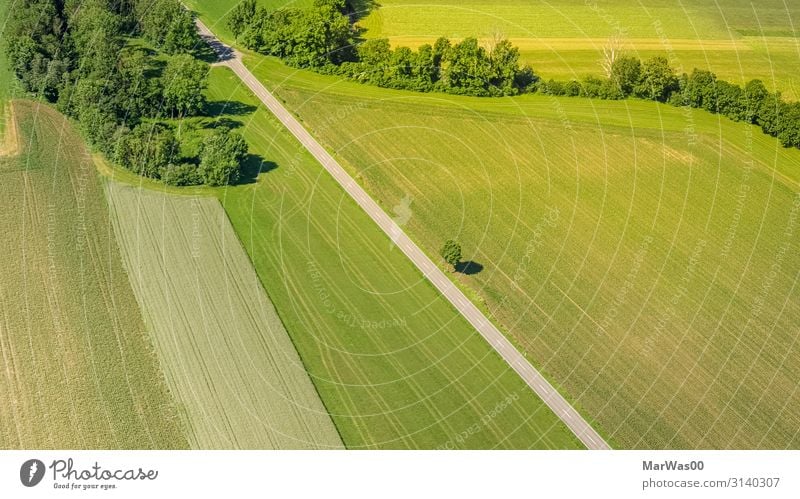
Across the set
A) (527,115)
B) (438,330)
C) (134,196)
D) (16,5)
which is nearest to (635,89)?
(527,115)

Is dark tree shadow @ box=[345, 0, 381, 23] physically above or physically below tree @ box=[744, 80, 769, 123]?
above

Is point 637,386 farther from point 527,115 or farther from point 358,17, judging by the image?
point 358,17

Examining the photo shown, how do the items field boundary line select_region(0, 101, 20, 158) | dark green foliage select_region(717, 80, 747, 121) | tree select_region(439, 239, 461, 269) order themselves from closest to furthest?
tree select_region(439, 239, 461, 269), field boundary line select_region(0, 101, 20, 158), dark green foliage select_region(717, 80, 747, 121)

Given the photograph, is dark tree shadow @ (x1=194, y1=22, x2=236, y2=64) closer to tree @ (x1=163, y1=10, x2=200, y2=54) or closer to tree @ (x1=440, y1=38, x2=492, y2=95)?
tree @ (x1=163, y1=10, x2=200, y2=54)

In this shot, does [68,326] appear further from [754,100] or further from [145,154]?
[754,100]

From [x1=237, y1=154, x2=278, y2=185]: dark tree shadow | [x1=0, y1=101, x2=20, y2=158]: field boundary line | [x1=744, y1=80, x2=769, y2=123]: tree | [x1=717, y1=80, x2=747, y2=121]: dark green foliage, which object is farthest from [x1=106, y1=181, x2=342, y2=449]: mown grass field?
[x1=744, y1=80, x2=769, y2=123]: tree

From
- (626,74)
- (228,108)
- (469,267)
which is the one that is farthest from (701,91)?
(228,108)

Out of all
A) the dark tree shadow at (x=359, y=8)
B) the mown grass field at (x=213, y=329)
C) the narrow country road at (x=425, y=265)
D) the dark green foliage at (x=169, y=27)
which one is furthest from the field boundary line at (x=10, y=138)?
the dark tree shadow at (x=359, y=8)
